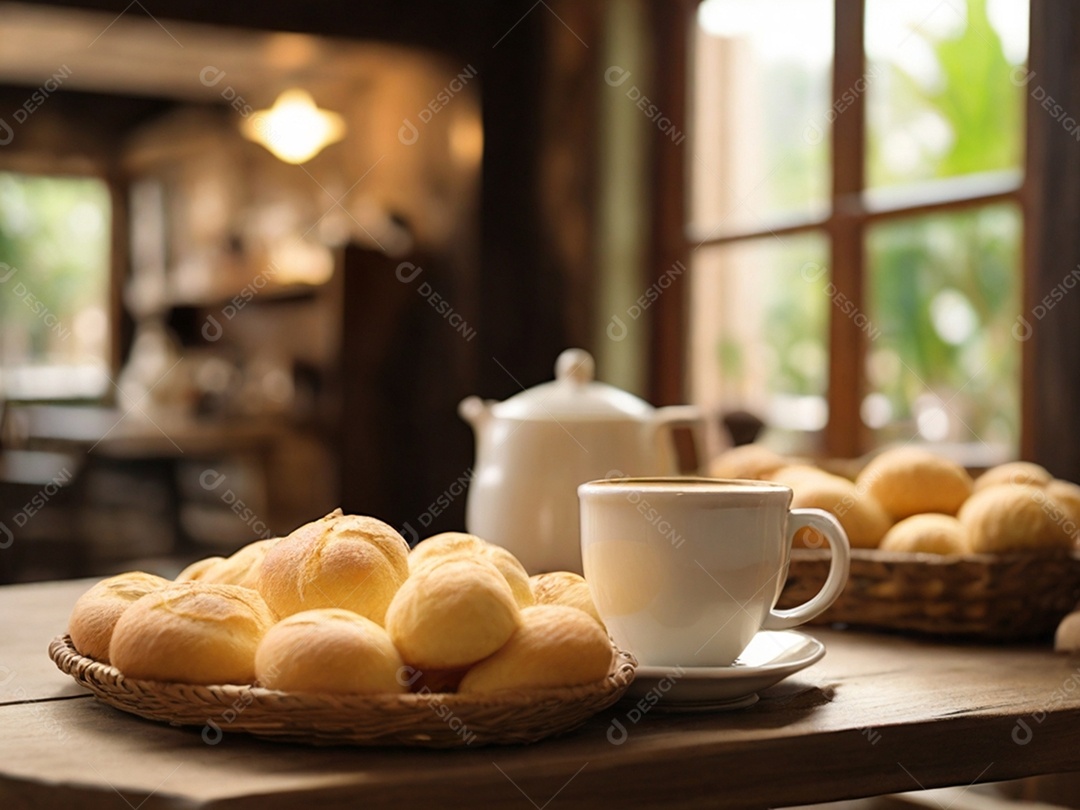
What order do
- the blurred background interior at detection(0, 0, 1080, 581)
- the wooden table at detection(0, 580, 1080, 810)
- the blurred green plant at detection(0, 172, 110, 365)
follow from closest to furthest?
the wooden table at detection(0, 580, 1080, 810), the blurred background interior at detection(0, 0, 1080, 581), the blurred green plant at detection(0, 172, 110, 365)

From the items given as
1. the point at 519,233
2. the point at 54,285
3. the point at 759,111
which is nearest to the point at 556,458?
the point at 759,111

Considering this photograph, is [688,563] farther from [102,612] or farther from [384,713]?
[102,612]

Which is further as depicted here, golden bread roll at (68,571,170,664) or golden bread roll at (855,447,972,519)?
golden bread roll at (855,447,972,519)

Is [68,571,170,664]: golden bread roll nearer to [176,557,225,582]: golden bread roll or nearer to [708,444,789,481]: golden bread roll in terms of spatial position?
[176,557,225,582]: golden bread roll

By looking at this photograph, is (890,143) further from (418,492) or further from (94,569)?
(94,569)

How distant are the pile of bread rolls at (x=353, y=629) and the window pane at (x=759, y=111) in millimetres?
2182

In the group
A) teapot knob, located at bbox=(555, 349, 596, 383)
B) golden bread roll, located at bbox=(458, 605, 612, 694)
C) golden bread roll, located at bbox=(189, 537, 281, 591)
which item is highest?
teapot knob, located at bbox=(555, 349, 596, 383)

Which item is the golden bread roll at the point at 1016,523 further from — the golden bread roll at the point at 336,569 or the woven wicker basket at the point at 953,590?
the golden bread roll at the point at 336,569

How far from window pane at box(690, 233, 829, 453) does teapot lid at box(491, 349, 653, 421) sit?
4.96ft

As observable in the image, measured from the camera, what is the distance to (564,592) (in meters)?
0.83

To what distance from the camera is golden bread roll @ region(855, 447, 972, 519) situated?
119 centimetres

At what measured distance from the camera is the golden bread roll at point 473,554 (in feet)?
2.57

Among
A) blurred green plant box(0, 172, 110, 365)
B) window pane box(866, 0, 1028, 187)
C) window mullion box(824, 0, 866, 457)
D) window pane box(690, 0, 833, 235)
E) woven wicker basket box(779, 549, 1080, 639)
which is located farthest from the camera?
blurred green plant box(0, 172, 110, 365)

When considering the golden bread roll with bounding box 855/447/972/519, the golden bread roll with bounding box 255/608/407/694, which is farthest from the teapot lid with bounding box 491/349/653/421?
the golden bread roll with bounding box 255/608/407/694
